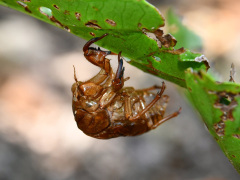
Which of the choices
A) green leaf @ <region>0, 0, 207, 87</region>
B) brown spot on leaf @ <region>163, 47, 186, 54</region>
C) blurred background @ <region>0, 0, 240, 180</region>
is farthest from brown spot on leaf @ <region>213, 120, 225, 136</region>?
blurred background @ <region>0, 0, 240, 180</region>

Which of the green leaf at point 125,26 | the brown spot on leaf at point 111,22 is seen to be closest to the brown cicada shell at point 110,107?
the green leaf at point 125,26

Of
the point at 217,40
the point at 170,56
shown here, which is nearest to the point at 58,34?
the point at 217,40

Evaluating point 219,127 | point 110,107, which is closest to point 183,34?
point 110,107

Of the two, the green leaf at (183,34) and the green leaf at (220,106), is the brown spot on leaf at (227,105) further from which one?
the green leaf at (183,34)

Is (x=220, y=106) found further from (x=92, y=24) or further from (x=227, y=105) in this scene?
(x=92, y=24)

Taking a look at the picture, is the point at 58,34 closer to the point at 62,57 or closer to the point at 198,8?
the point at 62,57

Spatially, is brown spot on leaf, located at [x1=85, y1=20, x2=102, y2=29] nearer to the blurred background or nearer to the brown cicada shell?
the brown cicada shell
